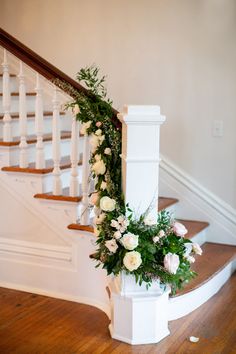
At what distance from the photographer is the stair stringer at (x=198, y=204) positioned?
3.96m

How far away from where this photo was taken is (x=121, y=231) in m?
2.59

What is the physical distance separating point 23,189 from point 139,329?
4.24 feet

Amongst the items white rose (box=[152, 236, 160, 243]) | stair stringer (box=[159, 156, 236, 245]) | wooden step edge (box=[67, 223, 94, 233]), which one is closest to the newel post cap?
white rose (box=[152, 236, 160, 243])

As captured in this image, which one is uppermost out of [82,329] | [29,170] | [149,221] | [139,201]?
[29,170]

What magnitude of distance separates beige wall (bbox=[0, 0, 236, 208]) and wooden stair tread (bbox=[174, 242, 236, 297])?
15.6 inches

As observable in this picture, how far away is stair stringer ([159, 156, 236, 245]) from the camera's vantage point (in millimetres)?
3961

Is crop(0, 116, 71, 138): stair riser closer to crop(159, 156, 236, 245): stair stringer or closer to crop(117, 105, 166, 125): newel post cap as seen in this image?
crop(159, 156, 236, 245): stair stringer

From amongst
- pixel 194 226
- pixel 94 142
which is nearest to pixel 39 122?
pixel 94 142

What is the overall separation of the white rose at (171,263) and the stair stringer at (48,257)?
68 cm

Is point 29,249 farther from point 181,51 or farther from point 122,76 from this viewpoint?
point 181,51

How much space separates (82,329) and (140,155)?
113cm

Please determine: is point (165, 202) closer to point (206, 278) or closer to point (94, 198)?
point (206, 278)

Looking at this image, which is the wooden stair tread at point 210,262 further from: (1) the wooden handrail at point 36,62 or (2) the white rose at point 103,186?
(1) the wooden handrail at point 36,62

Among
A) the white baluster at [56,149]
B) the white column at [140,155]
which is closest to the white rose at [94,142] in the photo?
the white column at [140,155]
